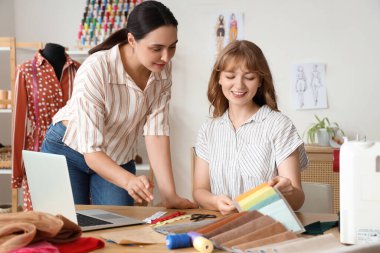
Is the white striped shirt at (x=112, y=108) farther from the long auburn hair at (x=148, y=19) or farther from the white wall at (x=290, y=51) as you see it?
the white wall at (x=290, y=51)

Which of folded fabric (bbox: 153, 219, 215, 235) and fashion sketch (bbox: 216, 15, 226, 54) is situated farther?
fashion sketch (bbox: 216, 15, 226, 54)

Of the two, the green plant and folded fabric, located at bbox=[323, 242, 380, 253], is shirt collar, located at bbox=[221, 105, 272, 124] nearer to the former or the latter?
folded fabric, located at bbox=[323, 242, 380, 253]

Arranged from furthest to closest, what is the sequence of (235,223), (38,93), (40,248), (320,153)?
1. (320,153)
2. (38,93)
3. (235,223)
4. (40,248)

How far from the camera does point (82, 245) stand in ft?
4.33

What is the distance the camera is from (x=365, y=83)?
13.8 ft

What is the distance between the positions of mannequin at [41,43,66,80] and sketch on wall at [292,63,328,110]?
71.7 inches

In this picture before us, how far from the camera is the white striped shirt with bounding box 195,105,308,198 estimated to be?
6.49 feet

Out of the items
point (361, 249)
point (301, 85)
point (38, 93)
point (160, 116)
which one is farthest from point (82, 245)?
point (301, 85)

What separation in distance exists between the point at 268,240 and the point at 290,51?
313cm

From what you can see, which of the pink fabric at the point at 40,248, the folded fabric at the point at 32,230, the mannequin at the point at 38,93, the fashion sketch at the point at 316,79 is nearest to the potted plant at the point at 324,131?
the fashion sketch at the point at 316,79

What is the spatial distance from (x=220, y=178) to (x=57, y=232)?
→ 0.86 m

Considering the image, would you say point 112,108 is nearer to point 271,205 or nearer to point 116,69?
point 116,69

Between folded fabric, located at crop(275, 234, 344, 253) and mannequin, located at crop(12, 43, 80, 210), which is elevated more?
mannequin, located at crop(12, 43, 80, 210)

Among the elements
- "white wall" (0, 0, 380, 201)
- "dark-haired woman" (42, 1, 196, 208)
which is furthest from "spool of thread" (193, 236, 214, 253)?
"white wall" (0, 0, 380, 201)
